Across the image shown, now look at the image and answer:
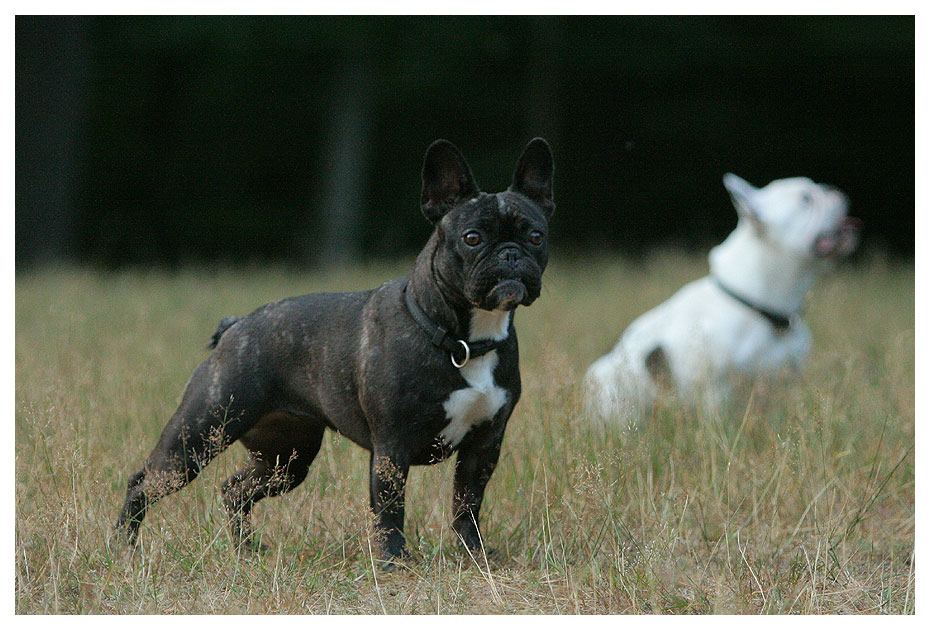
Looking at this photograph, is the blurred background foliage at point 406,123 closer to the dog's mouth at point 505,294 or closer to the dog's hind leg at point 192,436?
the dog's hind leg at point 192,436

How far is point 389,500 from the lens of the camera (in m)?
3.47

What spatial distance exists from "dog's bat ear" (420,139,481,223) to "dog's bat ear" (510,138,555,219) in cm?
18

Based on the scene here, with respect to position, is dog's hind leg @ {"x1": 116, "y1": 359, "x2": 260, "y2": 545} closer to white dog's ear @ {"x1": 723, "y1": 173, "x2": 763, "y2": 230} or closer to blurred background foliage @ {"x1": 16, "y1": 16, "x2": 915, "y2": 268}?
white dog's ear @ {"x1": 723, "y1": 173, "x2": 763, "y2": 230}

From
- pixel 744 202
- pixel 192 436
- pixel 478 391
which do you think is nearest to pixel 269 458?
pixel 192 436

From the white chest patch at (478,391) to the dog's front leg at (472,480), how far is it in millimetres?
145

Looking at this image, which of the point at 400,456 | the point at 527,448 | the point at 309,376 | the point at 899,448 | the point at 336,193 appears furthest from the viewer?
the point at 336,193

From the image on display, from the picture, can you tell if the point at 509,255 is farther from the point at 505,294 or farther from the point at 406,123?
the point at 406,123


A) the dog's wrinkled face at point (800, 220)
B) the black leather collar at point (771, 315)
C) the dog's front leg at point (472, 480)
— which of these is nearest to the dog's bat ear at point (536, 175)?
the dog's front leg at point (472, 480)

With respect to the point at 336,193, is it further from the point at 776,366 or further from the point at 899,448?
the point at 899,448

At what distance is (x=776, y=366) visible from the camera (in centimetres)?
587

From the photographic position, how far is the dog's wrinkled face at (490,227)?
3248 millimetres
